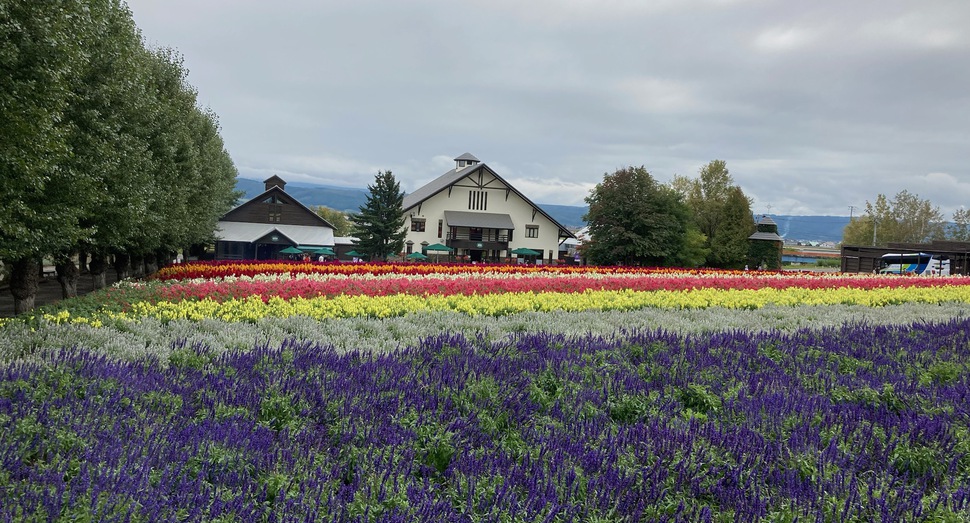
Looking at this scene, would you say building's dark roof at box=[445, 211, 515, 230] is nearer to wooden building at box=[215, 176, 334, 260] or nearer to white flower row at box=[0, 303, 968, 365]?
wooden building at box=[215, 176, 334, 260]

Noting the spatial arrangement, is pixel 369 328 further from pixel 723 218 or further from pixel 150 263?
pixel 723 218

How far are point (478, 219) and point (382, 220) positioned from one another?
10126 millimetres

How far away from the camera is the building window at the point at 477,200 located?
6600cm

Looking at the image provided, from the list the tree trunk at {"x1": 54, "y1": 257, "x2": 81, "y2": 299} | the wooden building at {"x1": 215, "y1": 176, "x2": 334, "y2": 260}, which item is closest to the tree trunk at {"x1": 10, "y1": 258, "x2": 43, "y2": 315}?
the tree trunk at {"x1": 54, "y1": 257, "x2": 81, "y2": 299}

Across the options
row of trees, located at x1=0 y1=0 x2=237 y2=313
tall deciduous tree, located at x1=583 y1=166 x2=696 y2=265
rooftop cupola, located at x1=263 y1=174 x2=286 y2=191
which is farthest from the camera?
rooftop cupola, located at x1=263 y1=174 x2=286 y2=191

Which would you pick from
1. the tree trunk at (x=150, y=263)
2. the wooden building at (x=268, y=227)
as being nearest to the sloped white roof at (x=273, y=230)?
the wooden building at (x=268, y=227)

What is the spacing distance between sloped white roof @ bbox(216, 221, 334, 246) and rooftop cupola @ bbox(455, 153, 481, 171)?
63.6 ft

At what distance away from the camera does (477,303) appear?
12.2 metres

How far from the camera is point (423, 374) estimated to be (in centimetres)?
583

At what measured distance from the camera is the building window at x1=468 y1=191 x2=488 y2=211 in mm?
66000

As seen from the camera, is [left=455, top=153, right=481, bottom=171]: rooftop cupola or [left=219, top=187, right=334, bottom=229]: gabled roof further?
[left=455, top=153, right=481, bottom=171]: rooftop cupola

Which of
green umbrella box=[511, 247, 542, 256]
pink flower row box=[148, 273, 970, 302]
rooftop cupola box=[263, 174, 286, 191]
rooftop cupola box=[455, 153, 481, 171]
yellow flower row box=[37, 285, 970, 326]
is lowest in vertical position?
yellow flower row box=[37, 285, 970, 326]

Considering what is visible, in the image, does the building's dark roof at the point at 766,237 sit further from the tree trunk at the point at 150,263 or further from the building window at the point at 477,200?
the tree trunk at the point at 150,263

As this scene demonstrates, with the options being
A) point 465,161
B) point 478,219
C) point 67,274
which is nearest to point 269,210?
point 478,219
